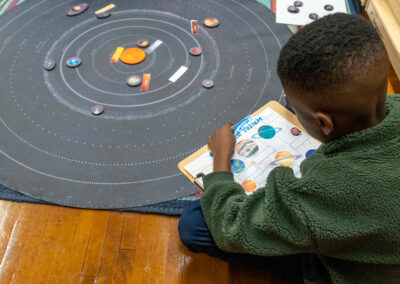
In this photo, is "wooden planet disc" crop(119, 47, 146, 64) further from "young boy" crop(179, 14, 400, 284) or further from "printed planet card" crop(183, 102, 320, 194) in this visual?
"young boy" crop(179, 14, 400, 284)

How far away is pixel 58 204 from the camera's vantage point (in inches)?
49.9

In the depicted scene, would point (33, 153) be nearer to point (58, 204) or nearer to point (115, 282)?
point (58, 204)

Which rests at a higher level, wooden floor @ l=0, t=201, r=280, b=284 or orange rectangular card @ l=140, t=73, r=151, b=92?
orange rectangular card @ l=140, t=73, r=151, b=92

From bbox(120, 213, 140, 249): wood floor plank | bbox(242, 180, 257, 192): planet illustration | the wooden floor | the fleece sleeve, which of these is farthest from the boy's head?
bbox(120, 213, 140, 249): wood floor plank

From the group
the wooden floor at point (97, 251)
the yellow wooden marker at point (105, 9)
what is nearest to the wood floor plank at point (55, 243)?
the wooden floor at point (97, 251)

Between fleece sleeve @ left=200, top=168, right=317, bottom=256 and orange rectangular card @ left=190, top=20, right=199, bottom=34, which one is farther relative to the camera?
orange rectangular card @ left=190, top=20, right=199, bottom=34

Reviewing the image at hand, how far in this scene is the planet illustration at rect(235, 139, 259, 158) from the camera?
1.08 m

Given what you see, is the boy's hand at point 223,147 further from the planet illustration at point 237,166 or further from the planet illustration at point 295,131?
the planet illustration at point 295,131

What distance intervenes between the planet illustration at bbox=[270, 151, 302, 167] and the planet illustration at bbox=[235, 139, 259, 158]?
0.21 feet

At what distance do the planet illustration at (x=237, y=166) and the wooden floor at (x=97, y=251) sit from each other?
301 millimetres

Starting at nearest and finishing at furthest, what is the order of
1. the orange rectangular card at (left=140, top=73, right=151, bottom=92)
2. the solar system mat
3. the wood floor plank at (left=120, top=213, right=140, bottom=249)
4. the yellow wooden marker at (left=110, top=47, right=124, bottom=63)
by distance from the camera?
1. the wood floor plank at (left=120, top=213, right=140, bottom=249)
2. the solar system mat
3. the orange rectangular card at (left=140, top=73, right=151, bottom=92)
4. the yellow wooden marker at (left=110, top=47, right=124, bottom=63)

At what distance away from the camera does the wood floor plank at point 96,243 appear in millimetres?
1148

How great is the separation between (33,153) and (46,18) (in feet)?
2.64

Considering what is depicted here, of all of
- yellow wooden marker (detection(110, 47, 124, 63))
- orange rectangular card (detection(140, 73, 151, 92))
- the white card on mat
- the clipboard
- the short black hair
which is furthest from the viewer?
the white card on mat
